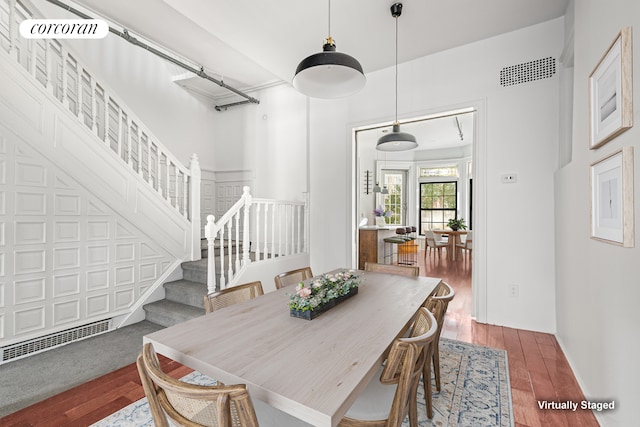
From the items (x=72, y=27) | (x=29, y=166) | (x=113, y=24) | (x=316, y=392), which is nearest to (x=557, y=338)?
(x=316, y=392)

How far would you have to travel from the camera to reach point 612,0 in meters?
1.58

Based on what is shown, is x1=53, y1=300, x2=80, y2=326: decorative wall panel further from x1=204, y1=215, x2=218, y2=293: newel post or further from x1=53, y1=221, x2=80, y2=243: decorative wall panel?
x1=204, y1=215, x2=218, y2=293: newel post

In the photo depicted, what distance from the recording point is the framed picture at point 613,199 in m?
1.38

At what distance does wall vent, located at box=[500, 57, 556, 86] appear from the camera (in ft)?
9.91

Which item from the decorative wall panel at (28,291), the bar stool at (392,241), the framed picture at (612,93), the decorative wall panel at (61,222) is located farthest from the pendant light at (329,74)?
the bar stool at (392,241)

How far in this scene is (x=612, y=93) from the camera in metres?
1.57

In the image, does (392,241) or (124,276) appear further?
(392,241)

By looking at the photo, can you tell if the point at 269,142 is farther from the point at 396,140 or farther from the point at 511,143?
the point at 511,143

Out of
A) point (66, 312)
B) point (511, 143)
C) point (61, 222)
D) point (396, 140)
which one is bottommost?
A: point (66, 312)

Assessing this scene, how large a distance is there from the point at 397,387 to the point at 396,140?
10.0ft

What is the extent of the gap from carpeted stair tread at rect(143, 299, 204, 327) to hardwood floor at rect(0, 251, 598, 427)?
58 cm

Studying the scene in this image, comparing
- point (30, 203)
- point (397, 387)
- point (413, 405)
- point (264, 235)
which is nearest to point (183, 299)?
point (264, 235)

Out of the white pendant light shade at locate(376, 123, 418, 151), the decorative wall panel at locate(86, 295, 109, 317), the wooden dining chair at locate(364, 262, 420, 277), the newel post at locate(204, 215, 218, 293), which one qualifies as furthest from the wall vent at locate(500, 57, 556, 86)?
the decorative wall panel at locate(86, 295, 109, 317)

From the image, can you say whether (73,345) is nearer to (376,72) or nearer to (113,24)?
(113,24)
